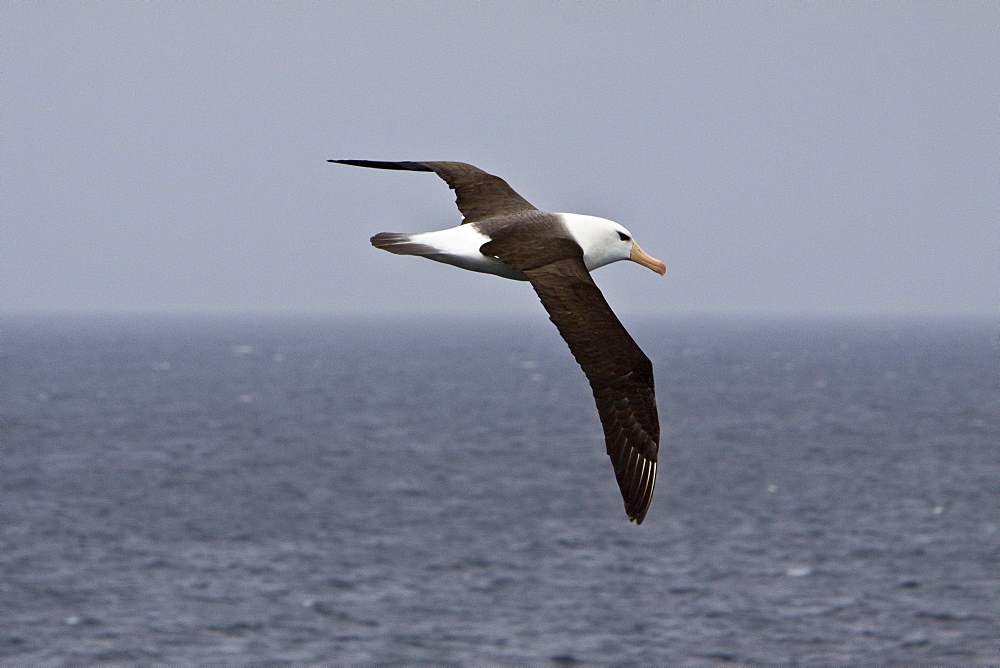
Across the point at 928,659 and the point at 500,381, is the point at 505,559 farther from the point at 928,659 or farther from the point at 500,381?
the point at 500,381

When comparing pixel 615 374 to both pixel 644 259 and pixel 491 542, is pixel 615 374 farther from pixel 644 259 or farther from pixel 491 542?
pixel 491 542

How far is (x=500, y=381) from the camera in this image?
179875 millimetres

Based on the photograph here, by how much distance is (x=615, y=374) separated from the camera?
324 inches

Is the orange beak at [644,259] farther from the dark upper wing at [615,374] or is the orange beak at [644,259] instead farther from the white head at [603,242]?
the dark upper wing at [615,374]

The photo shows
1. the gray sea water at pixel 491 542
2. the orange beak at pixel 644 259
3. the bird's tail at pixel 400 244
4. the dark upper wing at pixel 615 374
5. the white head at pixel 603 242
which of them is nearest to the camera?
the dark upper wing at pixel 615 374

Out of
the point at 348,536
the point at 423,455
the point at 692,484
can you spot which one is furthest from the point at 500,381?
the point at 348,536

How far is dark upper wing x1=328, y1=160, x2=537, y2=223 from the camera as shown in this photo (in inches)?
401

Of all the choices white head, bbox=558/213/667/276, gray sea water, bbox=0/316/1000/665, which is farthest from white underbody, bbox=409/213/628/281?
gray sea water, bbox=0/316/1000/665

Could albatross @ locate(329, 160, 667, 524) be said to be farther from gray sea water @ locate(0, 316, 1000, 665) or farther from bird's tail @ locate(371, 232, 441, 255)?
gray sea water @ locate(0, 316, 1000, 665)

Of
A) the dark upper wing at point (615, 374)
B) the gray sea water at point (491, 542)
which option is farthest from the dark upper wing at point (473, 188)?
the gray sea water at point (491, 542)

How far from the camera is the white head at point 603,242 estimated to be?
31.4 ft

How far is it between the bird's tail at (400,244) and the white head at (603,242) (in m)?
1.38

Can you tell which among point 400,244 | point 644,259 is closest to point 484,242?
point 400,244

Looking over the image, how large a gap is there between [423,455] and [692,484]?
27487mm
